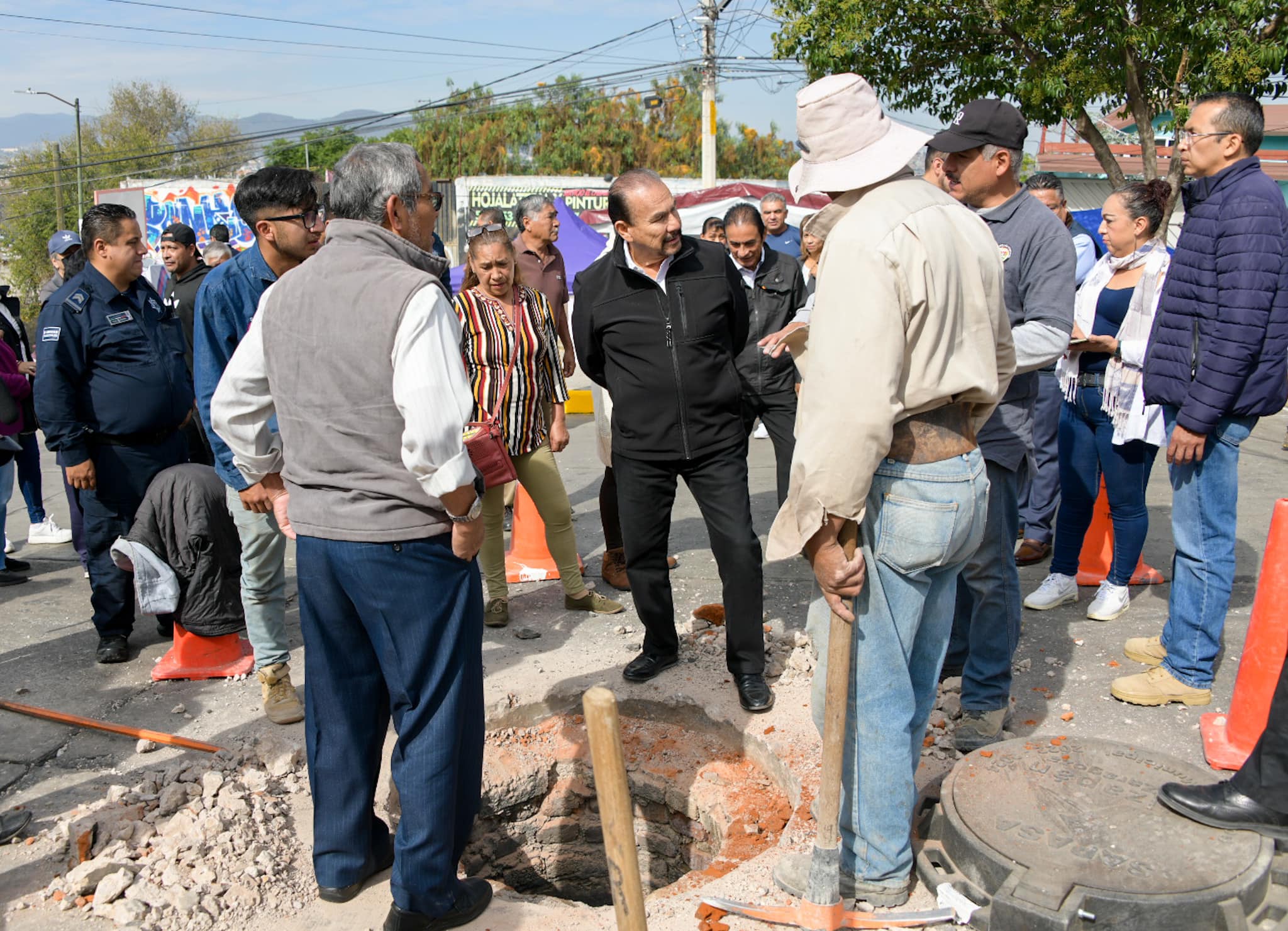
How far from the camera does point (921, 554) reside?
2619mm

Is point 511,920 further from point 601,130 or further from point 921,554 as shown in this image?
point 601,130

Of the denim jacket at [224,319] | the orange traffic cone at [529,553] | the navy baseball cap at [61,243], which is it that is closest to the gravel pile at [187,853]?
the denim jacket at [224,319]

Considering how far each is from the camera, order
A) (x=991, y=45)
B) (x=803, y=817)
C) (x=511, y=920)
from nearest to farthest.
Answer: (x=511, y=920) → (x=803, y=817) → (x=991, y=45)

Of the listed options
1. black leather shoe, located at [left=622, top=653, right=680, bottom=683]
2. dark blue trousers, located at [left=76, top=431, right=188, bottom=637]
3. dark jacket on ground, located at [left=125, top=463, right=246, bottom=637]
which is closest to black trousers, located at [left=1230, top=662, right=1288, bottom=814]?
black leather shoe, located at [left=622, top=653, right=680, bottom=683]

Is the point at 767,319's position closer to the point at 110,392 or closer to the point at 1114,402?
the point at 1114,402

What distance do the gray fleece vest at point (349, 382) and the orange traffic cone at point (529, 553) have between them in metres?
3.18

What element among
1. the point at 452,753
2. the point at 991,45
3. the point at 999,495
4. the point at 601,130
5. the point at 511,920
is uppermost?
the point at 601,130

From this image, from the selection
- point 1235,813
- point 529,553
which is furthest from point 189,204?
point 1235,813

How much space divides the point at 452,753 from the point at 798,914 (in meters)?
1.09

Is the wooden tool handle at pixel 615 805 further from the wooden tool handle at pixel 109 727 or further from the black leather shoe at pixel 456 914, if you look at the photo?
the wooden tool handle at pixel 109 727

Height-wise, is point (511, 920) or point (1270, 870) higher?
point (1270, 870)

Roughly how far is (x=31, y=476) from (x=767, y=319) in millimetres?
5313

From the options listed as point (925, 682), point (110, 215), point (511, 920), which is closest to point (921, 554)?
point (925, 682)

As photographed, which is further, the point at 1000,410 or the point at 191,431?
the point at 191,431
